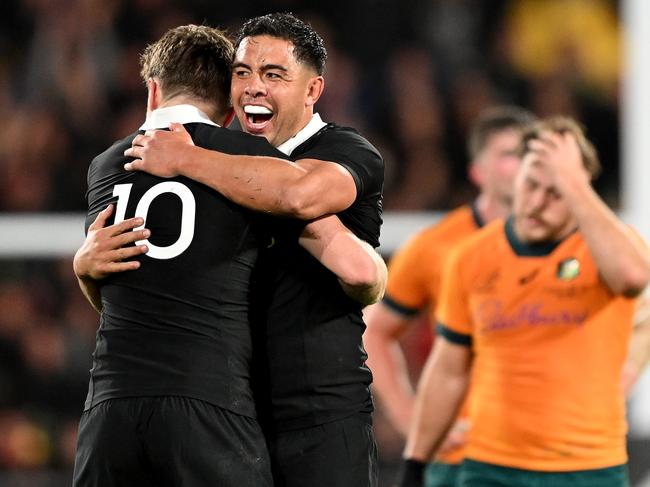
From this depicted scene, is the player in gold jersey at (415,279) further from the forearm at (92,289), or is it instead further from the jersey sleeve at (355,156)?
the forearm at (92,289)

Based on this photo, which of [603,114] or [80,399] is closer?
[80,399]

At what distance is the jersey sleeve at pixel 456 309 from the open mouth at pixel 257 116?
1.26 metres

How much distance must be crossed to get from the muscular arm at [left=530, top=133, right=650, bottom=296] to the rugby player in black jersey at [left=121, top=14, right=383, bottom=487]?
92 cm

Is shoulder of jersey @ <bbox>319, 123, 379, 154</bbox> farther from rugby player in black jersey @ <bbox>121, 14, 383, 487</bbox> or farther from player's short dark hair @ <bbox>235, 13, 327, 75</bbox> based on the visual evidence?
player's short dark hair @ <bbox>235, 13, 327, 75</bbox>

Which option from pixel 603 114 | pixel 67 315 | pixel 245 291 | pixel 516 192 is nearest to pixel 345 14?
pixel 603 114

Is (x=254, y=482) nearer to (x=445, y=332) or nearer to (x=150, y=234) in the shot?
(x=150, y=234)

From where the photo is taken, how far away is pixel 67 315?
25.4ft

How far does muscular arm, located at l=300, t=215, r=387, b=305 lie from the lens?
313 cm

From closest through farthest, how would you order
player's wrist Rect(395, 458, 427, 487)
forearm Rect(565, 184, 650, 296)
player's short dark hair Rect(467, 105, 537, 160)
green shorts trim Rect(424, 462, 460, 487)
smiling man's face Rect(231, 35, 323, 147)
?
smiling man's face Rect(231, 35, 323, 147) < forearm Rect(565, 184, 650, 296) < player's wrist Rect(395, 458, 427, 487) < green shorts trim Rect(424, 462, 460, 487) < player's short dark hair Rect(467, 105, 537, 160)

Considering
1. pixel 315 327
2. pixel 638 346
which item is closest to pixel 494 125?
pixel 638 346

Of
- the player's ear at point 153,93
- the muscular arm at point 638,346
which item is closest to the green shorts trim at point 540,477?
the muscular arm at point 638,346

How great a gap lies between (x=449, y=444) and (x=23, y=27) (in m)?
4.99

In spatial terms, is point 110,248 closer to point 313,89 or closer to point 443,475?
point 313,89

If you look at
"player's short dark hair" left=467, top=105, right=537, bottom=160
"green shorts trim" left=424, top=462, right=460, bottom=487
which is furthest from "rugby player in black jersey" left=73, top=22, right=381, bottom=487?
"player's short dark hair" left=467, top=105, right=537, bottom=160
